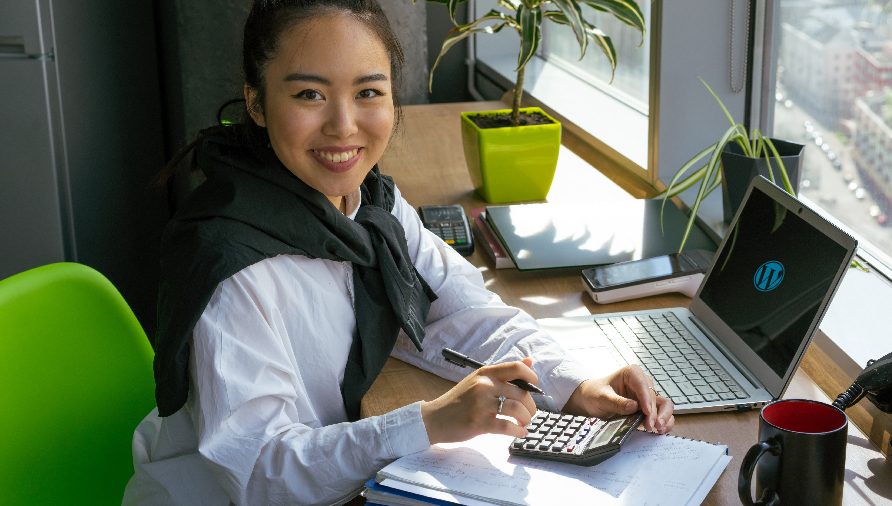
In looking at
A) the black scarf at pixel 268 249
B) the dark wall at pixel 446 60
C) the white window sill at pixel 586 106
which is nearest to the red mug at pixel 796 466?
the black scarf at pixel 268 249

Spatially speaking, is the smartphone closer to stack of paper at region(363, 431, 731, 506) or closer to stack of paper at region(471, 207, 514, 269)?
stack of paper at region(471, 207, 514, 269)

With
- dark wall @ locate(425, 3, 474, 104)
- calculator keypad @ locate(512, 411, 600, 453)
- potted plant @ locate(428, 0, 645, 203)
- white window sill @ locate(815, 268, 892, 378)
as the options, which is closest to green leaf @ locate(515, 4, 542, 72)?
potted plant @ locate(428, 0, 645, 203)

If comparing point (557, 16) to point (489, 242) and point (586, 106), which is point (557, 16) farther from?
point (586, 106)

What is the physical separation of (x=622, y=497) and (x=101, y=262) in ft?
5.55

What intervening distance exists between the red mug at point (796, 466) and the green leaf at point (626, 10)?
109 centimetres

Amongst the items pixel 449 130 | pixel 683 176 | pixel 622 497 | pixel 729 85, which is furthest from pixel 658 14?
pixel 622 497

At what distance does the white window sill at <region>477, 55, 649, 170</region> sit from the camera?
222 cm

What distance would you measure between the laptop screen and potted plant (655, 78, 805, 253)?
197 mm

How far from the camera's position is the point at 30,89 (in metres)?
1.79

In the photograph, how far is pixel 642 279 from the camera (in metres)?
1.33

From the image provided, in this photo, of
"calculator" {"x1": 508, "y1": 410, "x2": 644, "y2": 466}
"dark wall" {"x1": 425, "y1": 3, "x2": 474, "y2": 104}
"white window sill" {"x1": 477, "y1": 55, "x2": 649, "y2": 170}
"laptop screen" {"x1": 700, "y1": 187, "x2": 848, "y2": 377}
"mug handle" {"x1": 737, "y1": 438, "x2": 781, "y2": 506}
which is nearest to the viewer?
"mug handle" {"x1": 737, "y1": 438, "x2": 781, "y2": 506}

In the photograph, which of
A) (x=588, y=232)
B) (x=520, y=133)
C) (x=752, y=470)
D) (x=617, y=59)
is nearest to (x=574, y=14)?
(x=520, y=133)

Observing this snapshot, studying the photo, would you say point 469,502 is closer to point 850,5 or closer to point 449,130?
point 850,5

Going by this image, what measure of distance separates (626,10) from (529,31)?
0.70ft
